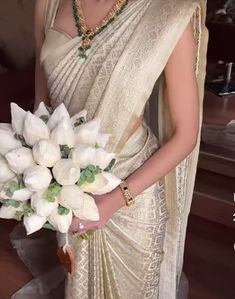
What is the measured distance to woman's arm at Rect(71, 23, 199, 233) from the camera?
3.11 ft

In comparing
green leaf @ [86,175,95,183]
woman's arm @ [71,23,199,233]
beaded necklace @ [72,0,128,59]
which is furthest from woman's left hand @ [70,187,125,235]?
beaded necklace @ [72,0,128,59]

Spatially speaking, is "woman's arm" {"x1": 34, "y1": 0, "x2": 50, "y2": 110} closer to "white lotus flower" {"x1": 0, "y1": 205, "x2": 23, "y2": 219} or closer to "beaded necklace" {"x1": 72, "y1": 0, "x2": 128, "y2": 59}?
"beaded necklace" {"x1": 72, "y1": 0, "x2": 128, "y2": 59}

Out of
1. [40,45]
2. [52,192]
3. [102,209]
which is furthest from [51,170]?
[40,45]

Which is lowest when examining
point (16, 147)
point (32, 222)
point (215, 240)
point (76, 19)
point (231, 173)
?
point (215, 240)

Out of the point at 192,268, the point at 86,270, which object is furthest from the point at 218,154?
the point at 86,270

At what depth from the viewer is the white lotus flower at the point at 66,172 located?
2.73 ft

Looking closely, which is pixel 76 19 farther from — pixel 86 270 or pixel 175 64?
pixel 86 270

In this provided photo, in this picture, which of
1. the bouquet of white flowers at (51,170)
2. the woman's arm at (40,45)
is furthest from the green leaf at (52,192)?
the woman's arm at (40,45)

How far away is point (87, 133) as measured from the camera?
34.6 inches

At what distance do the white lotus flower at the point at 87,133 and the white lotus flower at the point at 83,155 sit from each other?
0.09ft

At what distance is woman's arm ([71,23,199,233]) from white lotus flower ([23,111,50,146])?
0.58 ft

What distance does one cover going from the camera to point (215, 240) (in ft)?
6.62

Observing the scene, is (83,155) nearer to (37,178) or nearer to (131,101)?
(37,178)

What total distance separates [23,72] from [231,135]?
1.07 metres
